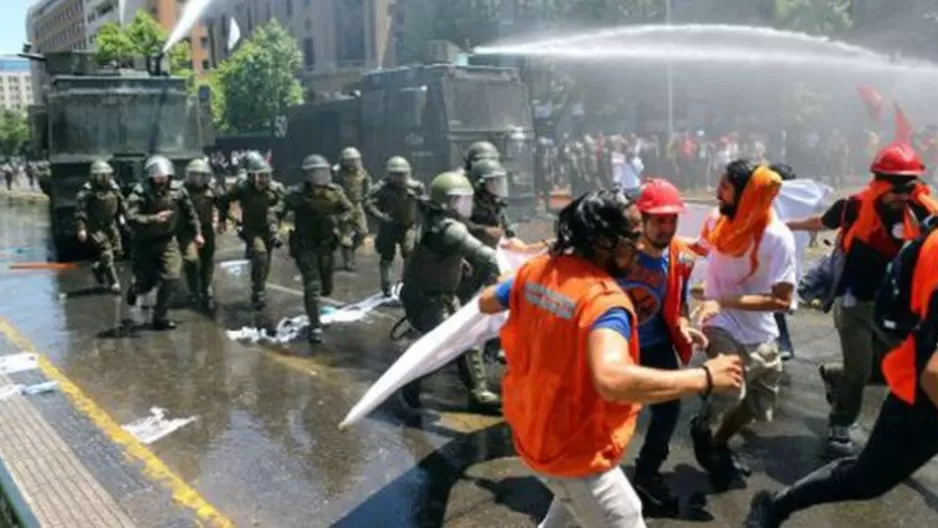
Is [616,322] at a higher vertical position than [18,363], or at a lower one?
higher

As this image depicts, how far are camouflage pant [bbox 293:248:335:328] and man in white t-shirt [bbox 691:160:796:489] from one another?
4.38m

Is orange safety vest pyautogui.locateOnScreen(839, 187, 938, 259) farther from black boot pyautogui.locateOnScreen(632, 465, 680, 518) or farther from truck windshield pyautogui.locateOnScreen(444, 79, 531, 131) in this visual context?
truck windshield pyautogui.locateOnScreen(444, 79, 531, 131)

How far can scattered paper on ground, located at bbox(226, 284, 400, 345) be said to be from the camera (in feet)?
27.9

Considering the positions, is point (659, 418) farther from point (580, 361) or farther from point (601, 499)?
point (580, 361)

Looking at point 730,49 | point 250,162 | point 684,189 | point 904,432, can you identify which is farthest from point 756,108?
point 904,432

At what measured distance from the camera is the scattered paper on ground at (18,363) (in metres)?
7.46

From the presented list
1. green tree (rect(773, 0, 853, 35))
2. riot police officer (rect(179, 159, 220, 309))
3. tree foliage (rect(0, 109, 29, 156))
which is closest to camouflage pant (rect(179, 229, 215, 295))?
riot police officer (rect(179, 159, 220, 309))

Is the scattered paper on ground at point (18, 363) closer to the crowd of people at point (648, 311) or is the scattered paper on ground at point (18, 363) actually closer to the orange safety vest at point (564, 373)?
the crowd of people at point (648, 311)

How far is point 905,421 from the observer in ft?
10.2

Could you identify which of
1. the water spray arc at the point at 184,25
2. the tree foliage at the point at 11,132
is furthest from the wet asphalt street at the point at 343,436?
the tree foliage at the point at 11,132

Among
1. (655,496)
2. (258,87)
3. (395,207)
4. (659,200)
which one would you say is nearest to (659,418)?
(655,496)

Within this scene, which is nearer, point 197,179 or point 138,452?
point 138,452

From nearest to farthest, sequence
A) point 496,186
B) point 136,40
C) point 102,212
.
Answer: point 496,186 < point 102,212 < point 136,40

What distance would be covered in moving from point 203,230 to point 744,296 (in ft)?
24.7
